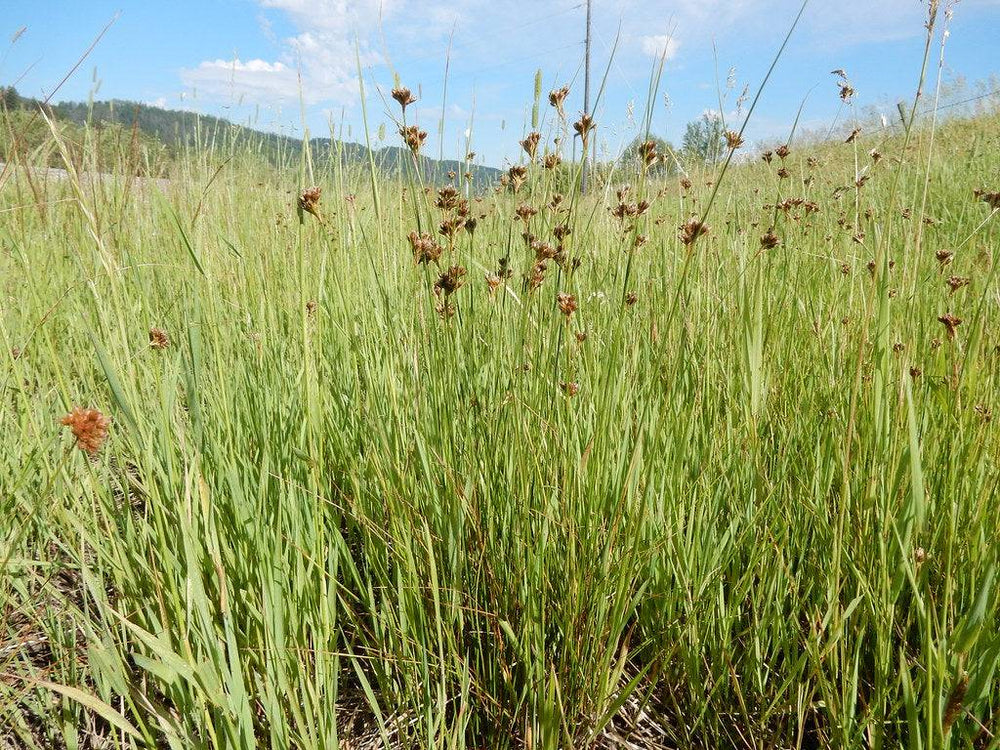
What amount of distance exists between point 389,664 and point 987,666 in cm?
95

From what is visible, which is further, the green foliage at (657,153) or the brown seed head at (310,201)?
the green foliage at (657,153)

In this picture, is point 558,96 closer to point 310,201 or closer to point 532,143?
point 532,143

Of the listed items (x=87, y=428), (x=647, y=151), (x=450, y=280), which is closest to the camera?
(x=87, y=428)

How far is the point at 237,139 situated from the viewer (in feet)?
22.2

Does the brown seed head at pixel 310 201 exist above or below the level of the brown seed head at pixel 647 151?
below

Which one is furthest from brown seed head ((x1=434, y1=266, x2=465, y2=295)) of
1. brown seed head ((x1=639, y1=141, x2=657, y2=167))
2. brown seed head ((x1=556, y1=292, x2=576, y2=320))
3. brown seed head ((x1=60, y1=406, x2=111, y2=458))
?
brown seed head ((x1=60, y1=406, x2=111, y2=458))

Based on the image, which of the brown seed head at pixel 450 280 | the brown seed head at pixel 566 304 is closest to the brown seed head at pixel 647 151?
the brown seed head at pixel 566 304

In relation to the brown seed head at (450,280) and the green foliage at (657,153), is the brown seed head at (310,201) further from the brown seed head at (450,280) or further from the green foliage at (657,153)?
the green foliage at (657,153)

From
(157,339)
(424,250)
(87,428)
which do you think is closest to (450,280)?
(424,250)

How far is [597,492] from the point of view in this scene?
1.14 metres

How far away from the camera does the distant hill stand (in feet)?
6.43

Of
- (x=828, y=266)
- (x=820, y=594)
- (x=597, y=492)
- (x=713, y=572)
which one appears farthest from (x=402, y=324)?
(x=828, y=266)

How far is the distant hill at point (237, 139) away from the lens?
196cm

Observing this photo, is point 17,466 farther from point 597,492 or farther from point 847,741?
point 847,741
